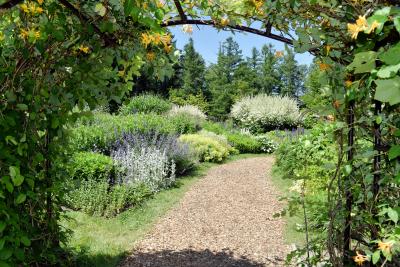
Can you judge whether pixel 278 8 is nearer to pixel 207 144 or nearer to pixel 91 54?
pixel 91 54

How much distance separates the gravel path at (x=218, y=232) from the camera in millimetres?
4689

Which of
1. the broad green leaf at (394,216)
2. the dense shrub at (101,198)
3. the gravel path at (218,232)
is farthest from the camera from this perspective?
the dense shrub at (101,198)

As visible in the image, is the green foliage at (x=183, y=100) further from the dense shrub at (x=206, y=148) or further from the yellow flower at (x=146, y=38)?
the yellow flower at (x=146, y=38)

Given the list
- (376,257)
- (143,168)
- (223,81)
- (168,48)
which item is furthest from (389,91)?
(223,81)

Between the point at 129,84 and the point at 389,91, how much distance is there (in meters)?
2.71

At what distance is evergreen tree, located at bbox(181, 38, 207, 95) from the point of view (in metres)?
43.6

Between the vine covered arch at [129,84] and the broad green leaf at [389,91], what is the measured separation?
32 cm

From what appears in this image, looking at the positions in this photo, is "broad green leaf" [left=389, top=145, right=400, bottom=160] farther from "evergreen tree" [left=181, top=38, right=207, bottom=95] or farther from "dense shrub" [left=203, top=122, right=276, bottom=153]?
"evergreen tree" [left=181, top=38, right=207, bottom=95]

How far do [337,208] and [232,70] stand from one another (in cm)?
5072

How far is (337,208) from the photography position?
8.04 ft

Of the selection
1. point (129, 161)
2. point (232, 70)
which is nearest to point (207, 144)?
point (129, 161)

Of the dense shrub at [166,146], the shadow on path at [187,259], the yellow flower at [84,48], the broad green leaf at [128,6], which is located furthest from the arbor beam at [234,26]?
the dense shrub at [166,146]

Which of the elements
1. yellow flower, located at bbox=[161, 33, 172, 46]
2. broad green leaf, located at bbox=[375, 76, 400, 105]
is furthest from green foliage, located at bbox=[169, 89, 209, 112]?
broad green leaf, located at bbox=[375, 76, 400, 105]

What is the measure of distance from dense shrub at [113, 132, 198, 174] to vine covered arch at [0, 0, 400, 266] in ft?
17.1
